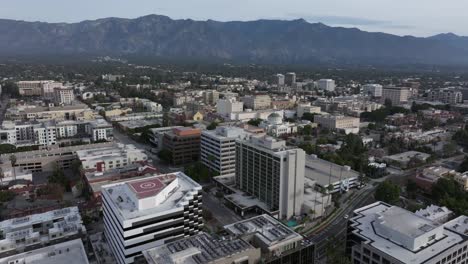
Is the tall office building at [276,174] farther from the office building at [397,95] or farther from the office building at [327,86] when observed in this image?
the office building at [327,86]

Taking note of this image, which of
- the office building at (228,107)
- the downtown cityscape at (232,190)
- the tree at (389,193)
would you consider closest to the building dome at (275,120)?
the downtown cityscape at (232,190)

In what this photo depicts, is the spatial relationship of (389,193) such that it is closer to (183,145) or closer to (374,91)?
(183,145)

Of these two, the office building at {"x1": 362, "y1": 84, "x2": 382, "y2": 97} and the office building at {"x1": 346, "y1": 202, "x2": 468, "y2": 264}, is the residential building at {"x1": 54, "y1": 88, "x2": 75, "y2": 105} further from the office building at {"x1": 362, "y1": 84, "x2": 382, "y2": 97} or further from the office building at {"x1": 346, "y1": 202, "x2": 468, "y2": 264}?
the office building at {"x1": 362, "y1": 84, "x2": 382, "y2": 97}

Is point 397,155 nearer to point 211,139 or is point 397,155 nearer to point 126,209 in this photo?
point 211,139

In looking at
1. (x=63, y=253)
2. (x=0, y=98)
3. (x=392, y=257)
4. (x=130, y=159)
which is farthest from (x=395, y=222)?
(x=0, y=98)

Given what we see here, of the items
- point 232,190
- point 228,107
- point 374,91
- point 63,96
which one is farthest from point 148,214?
point 374,91

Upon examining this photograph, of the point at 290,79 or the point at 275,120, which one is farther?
the point at 290,79

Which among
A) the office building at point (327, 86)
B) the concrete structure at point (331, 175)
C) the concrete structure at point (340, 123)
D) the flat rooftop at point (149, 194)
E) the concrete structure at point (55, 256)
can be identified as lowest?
the concrete structure at point (331, 175)
